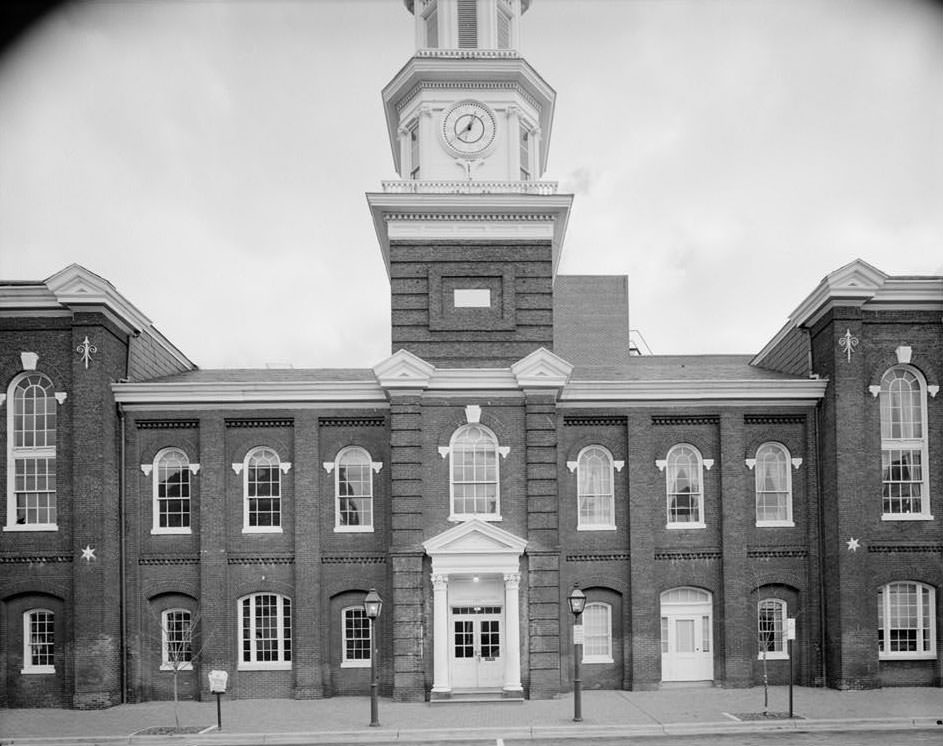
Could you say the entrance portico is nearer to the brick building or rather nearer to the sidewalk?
the brick building

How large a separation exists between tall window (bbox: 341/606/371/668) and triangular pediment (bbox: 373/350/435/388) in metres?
6.11

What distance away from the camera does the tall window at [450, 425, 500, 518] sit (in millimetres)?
27219

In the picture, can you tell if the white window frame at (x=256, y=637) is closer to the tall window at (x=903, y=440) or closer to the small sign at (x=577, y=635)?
the small sign at (x=577, y=635)

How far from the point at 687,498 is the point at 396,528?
26.2 feet

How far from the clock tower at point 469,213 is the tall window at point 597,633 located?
7.06 m

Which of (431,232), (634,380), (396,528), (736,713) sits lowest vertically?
(736,713)

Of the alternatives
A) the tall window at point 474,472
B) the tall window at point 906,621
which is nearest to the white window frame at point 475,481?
the tall window at point 474,472

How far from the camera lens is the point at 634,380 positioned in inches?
1110

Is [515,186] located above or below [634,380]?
above

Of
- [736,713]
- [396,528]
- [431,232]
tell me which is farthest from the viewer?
[431,232]

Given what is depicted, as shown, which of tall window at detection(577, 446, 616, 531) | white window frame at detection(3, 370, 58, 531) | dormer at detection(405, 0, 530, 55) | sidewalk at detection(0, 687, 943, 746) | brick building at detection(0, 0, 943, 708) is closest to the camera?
sidewalk at detection(0, 687, 943, 746)

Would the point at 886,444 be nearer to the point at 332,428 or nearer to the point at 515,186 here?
the point at 515,186

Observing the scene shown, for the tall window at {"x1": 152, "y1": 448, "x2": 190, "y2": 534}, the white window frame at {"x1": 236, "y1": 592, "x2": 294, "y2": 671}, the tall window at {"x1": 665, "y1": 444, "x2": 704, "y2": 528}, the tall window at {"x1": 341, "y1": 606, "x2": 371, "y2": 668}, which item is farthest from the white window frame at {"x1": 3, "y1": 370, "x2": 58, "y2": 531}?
the tall window at {"x1": 665, "y1": 444, "x2": 704, "y2": 528}

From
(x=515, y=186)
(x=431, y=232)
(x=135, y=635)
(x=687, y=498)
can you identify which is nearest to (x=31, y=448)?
(x=135, y=635)
